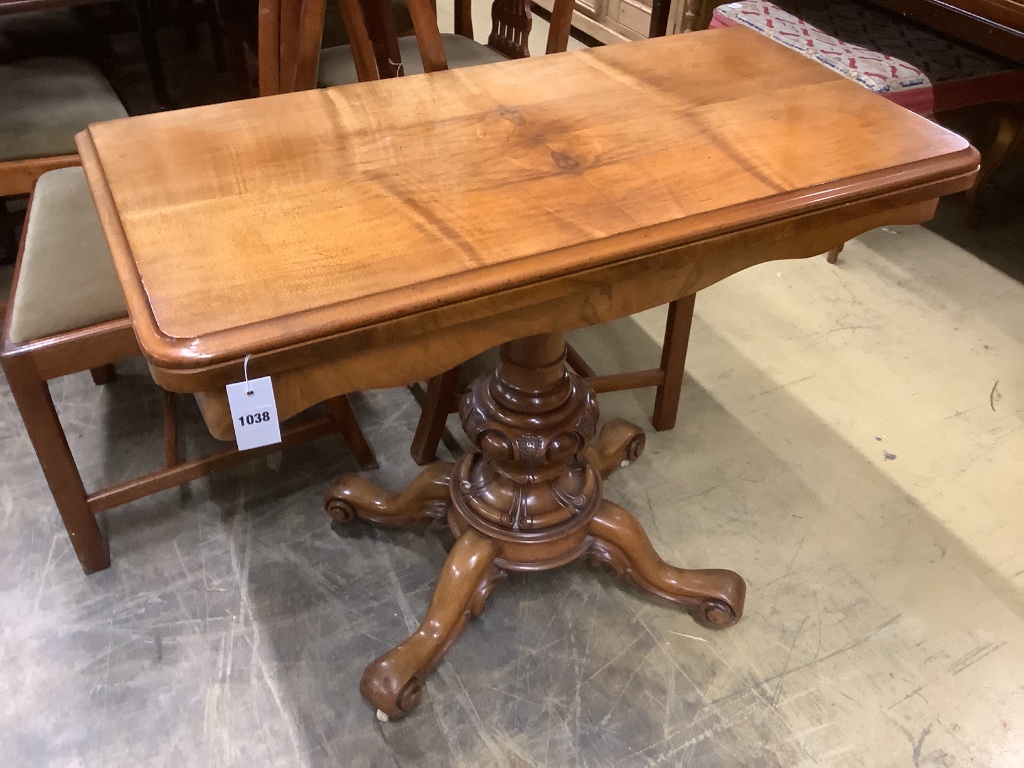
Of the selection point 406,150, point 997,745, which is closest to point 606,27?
point 406,150

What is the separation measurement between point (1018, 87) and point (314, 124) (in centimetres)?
183

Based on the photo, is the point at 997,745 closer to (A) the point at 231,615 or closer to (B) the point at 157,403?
(A) the point at 231,615

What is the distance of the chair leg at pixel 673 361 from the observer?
1.42 meters

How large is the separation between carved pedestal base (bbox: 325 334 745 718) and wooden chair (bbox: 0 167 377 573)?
38 centimetres

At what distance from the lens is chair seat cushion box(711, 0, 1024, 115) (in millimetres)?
1743

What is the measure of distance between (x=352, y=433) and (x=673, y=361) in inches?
24.6

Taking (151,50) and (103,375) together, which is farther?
(151,50)

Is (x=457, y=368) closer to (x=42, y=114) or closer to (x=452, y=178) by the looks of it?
(x=452, y=178)

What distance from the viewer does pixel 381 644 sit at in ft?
3.93

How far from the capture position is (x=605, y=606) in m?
1.26

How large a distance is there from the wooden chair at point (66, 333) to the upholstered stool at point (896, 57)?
1435 millimetres

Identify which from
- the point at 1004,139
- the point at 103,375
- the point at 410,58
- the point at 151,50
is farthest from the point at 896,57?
the point at 151,50

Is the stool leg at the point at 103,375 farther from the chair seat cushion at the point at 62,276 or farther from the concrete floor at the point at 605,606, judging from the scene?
the chair seat cushion at the point at 62,276

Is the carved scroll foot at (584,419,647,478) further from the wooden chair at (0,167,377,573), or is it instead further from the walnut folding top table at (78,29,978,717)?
the wooden chair at (0,167,377,573)
